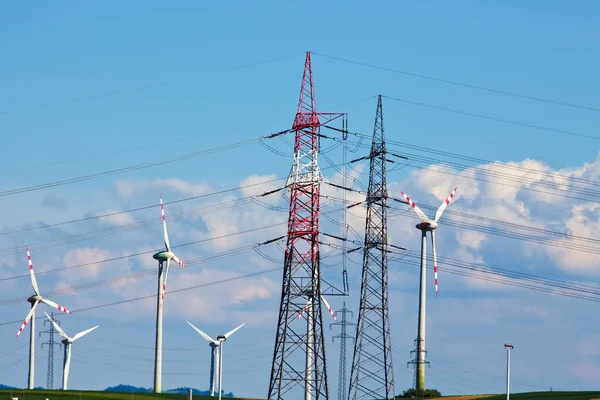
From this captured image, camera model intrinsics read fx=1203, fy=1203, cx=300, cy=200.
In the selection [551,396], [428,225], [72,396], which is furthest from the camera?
[428,225]

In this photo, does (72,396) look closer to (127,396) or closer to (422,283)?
(127,396)

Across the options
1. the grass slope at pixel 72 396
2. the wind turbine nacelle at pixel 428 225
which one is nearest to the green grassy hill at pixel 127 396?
the grass slope at pixel 72 396

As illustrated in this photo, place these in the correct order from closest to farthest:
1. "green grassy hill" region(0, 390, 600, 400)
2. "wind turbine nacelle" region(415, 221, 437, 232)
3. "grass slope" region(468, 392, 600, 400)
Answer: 1. "grass slope" region(468, 392, 600, 400)
2. "green grassy hill" region(0, 390, 600, 400)
3. "wind turbine nacelle" region(415, 221, 437, 232)

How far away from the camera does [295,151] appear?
14262cm

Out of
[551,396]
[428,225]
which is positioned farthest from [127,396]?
[551,396]

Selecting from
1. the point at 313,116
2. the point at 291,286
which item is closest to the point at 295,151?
the point at 313,116

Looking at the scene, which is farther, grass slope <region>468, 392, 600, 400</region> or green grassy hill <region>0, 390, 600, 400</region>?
green grassy hill <region>0, 390, 600, 400</region>

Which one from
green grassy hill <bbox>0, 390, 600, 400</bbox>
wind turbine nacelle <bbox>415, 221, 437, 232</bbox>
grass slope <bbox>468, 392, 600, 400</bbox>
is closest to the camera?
grass slope <bbox>468, 392, 600, 400</bbox>

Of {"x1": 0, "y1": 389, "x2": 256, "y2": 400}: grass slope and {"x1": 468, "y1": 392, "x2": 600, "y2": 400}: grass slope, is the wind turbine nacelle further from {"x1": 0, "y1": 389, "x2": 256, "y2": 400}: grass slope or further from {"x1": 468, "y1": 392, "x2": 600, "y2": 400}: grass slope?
{"x1": 0, "y1": 389, "x2": 256, "y2": 400}: grass slope

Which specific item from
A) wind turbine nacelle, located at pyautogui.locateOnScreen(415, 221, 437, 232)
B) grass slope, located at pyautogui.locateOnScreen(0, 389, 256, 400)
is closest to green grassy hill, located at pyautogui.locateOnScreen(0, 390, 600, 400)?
grass slope, located at pyautogui.locateOnScreen(0, 389, 256, 400)

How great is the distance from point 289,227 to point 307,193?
180 inches

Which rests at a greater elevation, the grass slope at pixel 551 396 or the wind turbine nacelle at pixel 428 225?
the wind turbine nacelle at pixel 428 225

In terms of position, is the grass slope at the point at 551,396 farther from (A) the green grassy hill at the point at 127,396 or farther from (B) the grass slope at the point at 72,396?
(B) the grass slope at the point at 72,396

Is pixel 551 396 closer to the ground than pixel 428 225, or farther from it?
closer to the ground
